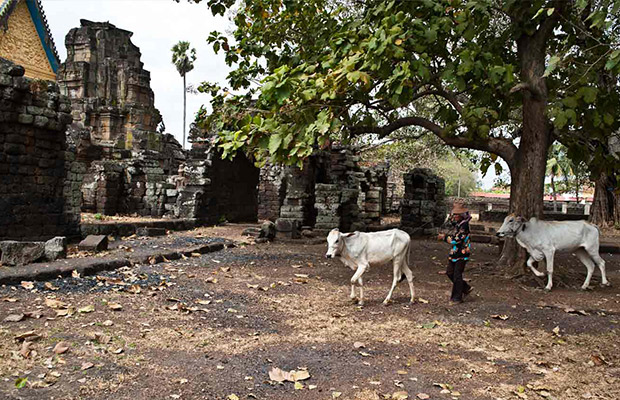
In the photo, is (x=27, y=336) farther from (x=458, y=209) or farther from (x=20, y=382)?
(x=458, y=209)

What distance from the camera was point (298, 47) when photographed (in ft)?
37.5

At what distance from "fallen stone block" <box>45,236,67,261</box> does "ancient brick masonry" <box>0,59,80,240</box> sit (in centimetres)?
222

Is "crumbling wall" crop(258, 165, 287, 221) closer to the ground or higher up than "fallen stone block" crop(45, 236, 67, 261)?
higher up

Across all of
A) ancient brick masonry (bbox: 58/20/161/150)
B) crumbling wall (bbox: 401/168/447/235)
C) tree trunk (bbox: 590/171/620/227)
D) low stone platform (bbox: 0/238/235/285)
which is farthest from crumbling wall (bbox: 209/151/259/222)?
tree trunk (bbox: 590/171/620/227)

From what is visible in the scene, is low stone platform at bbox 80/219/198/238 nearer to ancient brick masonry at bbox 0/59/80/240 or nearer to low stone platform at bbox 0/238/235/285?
ancient brick masonry at bbox 0/59/80/240

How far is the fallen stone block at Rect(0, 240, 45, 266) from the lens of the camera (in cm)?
759

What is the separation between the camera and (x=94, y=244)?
1013cm

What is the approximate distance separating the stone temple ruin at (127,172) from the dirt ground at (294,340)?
4.06 m

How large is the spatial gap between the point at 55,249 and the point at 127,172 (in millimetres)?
13488

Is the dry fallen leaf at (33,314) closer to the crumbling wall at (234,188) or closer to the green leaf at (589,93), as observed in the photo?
the green leaf at (589,93)

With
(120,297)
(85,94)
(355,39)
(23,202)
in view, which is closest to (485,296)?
(355,39)

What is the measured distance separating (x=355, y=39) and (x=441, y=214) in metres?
16.9

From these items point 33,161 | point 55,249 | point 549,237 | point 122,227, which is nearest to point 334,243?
point 549,237

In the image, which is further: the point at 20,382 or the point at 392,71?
the point at 392,71
